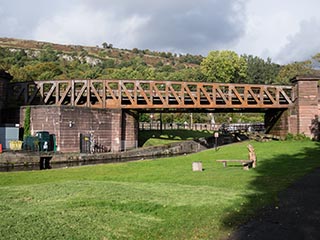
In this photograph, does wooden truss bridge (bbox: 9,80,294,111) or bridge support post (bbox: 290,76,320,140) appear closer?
bridge support post (bbox: 290,76,320,140)

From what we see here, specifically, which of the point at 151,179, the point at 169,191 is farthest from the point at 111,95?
the point at 169,191

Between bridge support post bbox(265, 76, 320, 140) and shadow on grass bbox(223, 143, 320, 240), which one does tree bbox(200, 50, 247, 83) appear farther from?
shadow on grass bbox(223, 143, 320, 240)

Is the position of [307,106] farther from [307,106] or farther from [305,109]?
[305,109]

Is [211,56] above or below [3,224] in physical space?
above

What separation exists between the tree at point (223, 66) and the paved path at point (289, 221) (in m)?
90.0

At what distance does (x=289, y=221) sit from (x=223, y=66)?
94.3 metres

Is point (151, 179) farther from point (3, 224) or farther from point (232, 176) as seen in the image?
point (3, 224)

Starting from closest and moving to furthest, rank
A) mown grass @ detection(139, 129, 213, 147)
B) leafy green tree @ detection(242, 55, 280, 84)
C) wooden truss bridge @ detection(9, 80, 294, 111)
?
wooden truss bridge @ detection(9, 80, 294, 111) < mown grass @ detection(139, 129, 213, 147) < leafy green tree @ detection(242, 55, 280, 84)

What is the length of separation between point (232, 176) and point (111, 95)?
34.3 m

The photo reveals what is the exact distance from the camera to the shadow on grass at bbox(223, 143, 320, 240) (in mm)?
8562

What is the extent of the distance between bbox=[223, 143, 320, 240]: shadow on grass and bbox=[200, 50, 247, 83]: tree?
86500 mm

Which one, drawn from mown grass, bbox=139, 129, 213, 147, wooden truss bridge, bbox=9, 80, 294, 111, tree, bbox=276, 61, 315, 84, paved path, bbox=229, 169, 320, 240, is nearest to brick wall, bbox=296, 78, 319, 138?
wooden truss bridge, bbox=9, 80, 294, 111

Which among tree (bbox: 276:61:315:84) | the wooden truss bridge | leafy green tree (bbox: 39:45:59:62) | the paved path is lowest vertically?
the paved path

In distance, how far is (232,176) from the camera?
17562 mm
